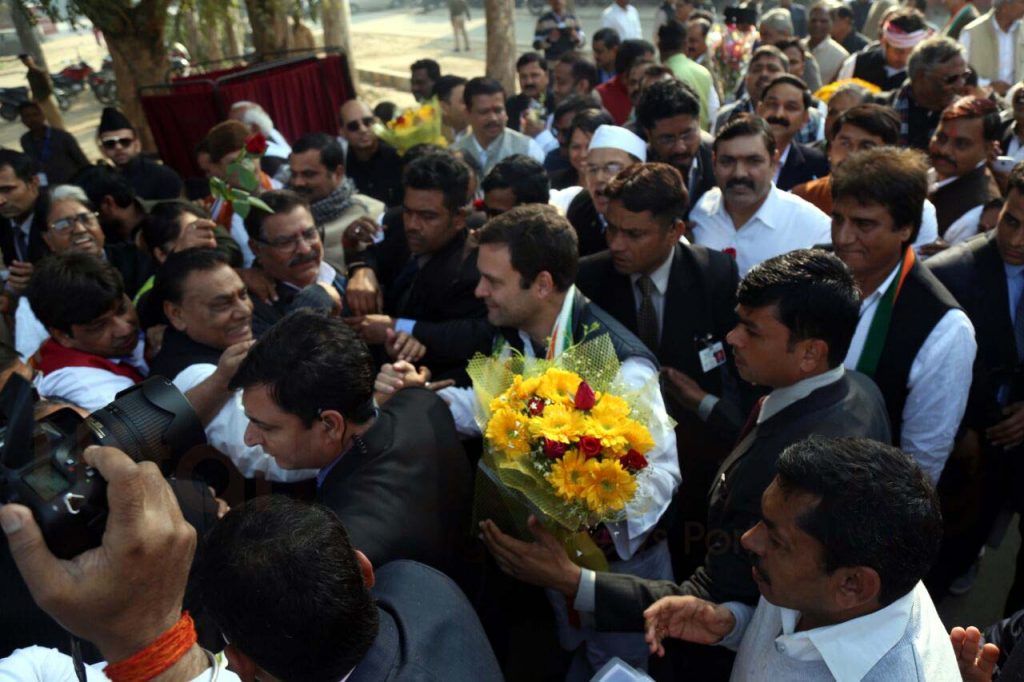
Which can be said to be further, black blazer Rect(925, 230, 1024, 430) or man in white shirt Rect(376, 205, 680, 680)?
black blazer Rect(925, 230, 1024, 430)

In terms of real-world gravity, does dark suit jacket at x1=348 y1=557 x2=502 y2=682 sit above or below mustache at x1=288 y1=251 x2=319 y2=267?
below

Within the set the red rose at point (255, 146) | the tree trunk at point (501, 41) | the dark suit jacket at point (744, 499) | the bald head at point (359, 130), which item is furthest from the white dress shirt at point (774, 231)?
the tree trunk at point (501, 41)

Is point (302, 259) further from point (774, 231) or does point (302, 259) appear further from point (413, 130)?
point (413, 130)

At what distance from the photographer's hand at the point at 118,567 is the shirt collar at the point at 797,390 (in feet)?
5.78

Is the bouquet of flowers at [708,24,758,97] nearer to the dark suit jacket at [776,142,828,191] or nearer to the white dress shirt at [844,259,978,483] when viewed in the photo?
the dark suit jacket at [776,142,828,191]

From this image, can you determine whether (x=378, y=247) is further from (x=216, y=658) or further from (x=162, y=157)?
(x=162, y=157)

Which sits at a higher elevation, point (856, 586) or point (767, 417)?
point (856, 586)

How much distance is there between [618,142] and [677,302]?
1550 mm

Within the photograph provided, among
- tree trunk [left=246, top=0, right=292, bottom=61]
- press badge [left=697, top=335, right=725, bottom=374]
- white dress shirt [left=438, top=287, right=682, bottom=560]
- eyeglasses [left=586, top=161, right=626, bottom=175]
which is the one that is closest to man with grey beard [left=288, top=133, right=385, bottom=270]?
eyeglasses [left=586, top=161, right=626, bottom=175]

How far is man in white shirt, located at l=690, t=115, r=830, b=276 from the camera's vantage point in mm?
4148

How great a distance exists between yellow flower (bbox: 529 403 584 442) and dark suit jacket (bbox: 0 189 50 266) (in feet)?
12.2

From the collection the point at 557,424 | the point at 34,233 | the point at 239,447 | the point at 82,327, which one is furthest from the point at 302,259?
the point at 34,233

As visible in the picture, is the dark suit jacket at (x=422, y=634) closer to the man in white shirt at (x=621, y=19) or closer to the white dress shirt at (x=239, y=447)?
the white dress shirt at (x=239, y=447)

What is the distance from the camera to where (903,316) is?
307cm
